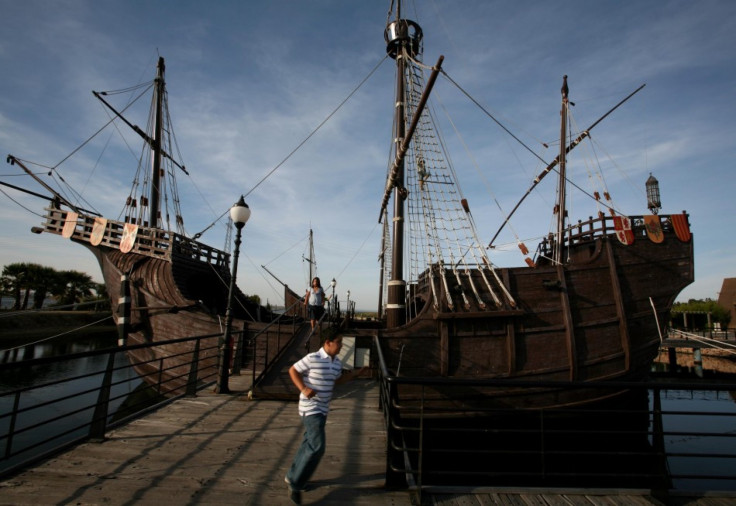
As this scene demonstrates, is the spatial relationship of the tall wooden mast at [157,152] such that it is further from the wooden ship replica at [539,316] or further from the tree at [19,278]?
the tree at [19,278]

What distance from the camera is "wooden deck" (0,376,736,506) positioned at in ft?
9.80

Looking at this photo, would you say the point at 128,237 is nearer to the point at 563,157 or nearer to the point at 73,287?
the point at 563,157

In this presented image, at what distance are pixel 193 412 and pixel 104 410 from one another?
4.36 feet

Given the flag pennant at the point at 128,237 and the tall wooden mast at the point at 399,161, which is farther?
the flag pennant at the point at 128,237

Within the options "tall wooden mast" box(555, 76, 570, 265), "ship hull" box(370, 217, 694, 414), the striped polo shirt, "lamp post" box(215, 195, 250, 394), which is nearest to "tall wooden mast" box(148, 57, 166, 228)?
"lamp post" box(215, 195, 250, 394)

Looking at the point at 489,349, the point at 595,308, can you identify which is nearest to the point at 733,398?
the point at 595,308

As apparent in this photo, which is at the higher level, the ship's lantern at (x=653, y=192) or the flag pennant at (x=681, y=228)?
the ship's lantern at (x=653, y=192)

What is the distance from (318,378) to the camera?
3.10m

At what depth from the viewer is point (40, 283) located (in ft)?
127

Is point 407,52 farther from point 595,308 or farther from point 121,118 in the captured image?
point 121,118

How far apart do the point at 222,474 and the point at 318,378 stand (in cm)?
141

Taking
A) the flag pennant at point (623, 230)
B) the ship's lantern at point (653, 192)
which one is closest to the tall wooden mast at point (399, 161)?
the flag pennant at point (623, 230)

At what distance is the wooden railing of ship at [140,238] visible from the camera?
11.8m

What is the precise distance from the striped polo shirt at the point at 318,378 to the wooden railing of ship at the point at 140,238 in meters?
10.4
